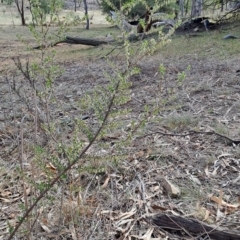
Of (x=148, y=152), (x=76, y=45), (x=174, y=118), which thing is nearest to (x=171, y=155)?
(x=148, y=152)

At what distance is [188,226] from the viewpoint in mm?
1809

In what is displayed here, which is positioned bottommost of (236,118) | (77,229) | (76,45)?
(76,45)

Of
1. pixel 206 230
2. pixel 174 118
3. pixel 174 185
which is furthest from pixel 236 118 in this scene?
pixel 206 230

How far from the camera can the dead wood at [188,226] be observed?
1.74 meters

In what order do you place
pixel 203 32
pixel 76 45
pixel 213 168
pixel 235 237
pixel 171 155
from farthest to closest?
pixel 76 45 → pixel 203 32 → pixel 171 155 → pixel 213 168 → pixel 235 237

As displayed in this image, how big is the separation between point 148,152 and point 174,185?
0.46 metres

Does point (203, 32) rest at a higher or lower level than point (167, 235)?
A: lower

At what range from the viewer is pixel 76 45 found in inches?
495

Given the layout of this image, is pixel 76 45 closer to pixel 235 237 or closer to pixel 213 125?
pixel 213 125

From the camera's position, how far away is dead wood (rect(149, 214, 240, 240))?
174 cm

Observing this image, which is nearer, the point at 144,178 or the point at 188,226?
the point at 188,226

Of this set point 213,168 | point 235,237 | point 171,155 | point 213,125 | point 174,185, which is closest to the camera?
point 235,237

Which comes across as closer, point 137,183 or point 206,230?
point 206,230

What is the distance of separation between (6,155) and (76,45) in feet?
33.8
